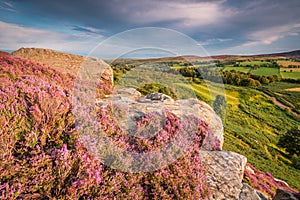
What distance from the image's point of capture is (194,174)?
16.3ft

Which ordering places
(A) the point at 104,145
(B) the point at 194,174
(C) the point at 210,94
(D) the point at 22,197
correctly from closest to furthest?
(D) the point at 22,197
(A) the point at 104,145
(B) the point at 194,174
(C) the point at 210,94

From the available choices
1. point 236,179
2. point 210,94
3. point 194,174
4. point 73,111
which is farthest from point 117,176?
point 210,94

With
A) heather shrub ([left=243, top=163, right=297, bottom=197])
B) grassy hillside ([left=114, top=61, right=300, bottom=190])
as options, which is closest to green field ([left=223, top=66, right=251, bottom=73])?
grassy hillside ([left=114, top=61, right=300, bottom=190])

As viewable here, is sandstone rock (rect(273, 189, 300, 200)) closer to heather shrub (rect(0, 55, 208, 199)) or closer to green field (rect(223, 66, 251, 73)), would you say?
heather shrub (rect(0, 55, 208, 199))

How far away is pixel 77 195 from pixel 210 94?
58918 mm

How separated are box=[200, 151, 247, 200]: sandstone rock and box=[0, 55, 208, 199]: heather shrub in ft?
2.59

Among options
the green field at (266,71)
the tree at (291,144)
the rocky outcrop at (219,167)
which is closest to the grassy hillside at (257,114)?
the tree at (291,144)

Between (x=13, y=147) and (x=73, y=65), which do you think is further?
(x=73, y=65)

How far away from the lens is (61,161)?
349 cm

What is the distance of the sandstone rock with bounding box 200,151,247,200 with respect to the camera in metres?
5.57

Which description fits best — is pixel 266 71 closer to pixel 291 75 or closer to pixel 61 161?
pixel 291 75

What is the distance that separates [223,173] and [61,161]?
16.6 feet

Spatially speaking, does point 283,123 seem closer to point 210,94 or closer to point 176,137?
point 210,94

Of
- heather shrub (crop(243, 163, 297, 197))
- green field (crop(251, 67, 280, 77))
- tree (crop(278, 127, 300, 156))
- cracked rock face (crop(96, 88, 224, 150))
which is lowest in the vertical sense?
tree (crop(278, 127, 300, 156))
